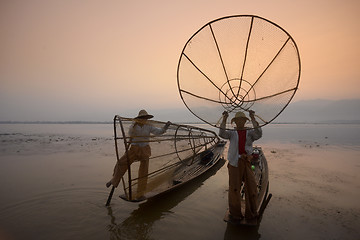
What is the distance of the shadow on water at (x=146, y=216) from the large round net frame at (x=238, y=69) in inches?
98.2

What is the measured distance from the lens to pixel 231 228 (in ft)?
13.3

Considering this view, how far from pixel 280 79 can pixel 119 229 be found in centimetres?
432

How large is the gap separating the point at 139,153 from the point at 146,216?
1.44 metres

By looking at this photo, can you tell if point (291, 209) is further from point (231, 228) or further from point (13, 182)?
point (13, 182)

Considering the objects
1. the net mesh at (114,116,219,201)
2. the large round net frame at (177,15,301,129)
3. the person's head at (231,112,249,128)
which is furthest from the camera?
the net mesh at (114,116,219,201)

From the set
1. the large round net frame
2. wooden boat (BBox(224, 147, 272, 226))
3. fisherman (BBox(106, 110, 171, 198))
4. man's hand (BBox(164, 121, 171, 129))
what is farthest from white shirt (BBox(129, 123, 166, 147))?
wooden boat (BBox(224, 147, 272, 226))

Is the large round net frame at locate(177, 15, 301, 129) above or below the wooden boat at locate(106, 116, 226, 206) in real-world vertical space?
above

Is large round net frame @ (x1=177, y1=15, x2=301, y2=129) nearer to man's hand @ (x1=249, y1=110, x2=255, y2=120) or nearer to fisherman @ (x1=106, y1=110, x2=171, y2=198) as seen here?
man's hand @ (x1=249, y1=110, x2=255, y2=120)

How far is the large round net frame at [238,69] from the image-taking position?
3644mm

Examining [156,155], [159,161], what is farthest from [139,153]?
[159,161]

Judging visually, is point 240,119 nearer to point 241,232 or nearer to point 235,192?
point 235,192

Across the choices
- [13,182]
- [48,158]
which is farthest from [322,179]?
[48,158]

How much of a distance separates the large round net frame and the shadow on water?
8.18 ft

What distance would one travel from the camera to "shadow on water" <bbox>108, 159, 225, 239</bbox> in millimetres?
3912
